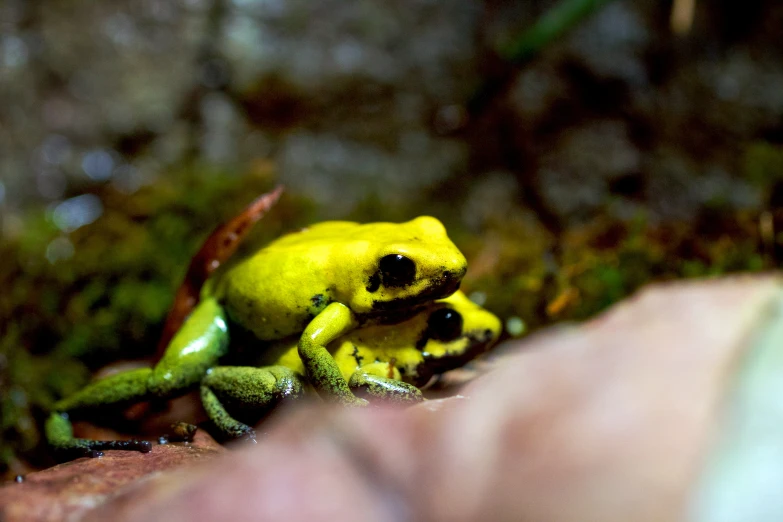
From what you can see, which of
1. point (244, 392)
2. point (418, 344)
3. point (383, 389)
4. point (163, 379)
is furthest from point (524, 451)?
point (163, 379)

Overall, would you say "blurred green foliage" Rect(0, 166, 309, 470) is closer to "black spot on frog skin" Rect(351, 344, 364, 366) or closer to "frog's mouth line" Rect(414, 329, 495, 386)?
"black spot on frog skin" Rect(351, 344, 364, 366)

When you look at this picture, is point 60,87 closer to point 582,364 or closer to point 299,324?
point 299,324

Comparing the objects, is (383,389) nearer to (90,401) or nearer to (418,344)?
(418,344)

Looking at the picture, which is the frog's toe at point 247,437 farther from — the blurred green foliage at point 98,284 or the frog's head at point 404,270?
the blurred green foliage at point 98,284

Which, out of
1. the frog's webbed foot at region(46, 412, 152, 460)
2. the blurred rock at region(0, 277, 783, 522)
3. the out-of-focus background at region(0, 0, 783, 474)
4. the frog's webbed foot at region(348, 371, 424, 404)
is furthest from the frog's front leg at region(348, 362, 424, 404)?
the out-of-focus background at region(0, 0, 783, 474)

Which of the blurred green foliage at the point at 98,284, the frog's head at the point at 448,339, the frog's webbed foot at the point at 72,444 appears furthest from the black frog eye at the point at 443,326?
the blurred green foliage at the point at 98,284

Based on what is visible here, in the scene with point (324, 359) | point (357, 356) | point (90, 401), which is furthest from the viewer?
point (90, 401)
